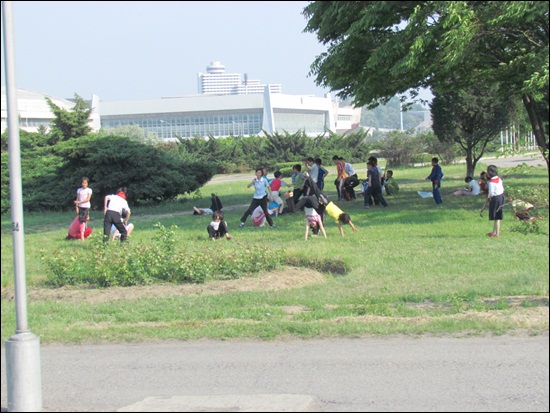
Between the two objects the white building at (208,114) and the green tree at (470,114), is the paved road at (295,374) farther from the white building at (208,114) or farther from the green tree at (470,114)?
the white building at (208,114)

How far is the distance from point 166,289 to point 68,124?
79.0 ft

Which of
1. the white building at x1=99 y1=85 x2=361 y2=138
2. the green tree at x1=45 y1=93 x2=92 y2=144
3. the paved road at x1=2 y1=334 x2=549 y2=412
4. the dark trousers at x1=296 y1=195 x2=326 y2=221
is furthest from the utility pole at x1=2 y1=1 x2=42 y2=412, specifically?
the white building at x1=99 y1=85 x2=361 y2=138

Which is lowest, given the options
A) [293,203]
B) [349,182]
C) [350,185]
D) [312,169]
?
[293,203]

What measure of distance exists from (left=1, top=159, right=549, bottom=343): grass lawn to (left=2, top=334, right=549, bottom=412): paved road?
45 centimetres

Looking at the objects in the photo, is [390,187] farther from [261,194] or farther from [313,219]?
[313,219]

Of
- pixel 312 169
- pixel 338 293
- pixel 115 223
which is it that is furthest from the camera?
pixel 312 169

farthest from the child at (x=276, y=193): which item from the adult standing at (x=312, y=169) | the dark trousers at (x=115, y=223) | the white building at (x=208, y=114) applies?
the white building at (x=208, y=114)

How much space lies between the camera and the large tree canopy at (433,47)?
17.2 meters

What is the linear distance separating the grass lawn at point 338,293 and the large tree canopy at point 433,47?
13.3 feet

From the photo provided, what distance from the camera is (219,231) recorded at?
695 inches

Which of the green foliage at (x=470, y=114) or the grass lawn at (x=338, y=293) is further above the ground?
the green foliage at (x=470, y=114)

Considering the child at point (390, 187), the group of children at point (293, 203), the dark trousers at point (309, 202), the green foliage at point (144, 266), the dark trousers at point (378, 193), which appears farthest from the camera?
the child at point (390, 187)

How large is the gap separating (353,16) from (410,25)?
10.9 ft

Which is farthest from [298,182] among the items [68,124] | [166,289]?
[68,124]
